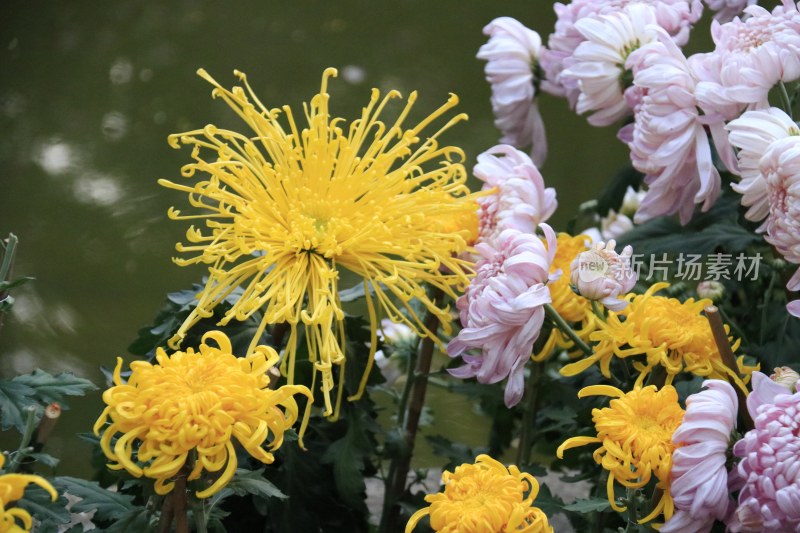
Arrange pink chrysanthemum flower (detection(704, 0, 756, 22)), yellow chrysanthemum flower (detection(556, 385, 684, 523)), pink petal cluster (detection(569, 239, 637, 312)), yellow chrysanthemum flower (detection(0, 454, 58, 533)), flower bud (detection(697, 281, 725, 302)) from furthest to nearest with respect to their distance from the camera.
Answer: pink chrysanthemum flower (detection(704, 0, 756, 22))
flower bud (detection(697, 281, 725, 302))
pink petal cluster (detection(569, 239, 637, 312))
yellow chrysanthemum flower (detection(556, 385, 684, 523))
yellow chrysanthemum flower (detection(0, 454, 58, 533))

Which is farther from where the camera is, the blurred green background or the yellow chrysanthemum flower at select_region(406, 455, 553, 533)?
the blurred green background

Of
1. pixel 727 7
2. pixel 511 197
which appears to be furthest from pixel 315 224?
pixel 727 7

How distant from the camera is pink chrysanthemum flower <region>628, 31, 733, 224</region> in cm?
71

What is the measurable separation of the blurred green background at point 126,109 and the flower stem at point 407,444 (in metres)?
0.35

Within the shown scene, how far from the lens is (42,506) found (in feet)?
1.67

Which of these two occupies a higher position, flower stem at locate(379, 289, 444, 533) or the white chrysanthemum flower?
the white chrysanthemum flower

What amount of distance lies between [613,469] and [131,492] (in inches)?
13.5

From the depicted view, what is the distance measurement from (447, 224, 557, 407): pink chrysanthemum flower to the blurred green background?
1.70ft

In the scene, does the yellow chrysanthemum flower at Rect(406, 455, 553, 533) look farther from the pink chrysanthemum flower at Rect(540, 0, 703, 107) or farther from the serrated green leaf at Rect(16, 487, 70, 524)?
the pink chrysanthemum flower at Rect(540, 0, 703, 107)

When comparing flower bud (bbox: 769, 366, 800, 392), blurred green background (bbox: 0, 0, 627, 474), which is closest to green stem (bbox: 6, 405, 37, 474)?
flower bud (bbox: 769, 366, 800, 392)

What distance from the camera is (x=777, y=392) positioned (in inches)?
22.4

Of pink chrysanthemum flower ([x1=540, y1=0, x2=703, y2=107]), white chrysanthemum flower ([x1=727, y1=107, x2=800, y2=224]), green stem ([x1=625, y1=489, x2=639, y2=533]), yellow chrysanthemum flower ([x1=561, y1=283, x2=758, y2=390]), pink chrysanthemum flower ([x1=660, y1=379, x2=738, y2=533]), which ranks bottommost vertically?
green stem ([x1=625, y1=489, x2=639, y2=533])

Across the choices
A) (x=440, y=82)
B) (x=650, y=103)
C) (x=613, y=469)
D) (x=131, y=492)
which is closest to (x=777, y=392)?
(x=613, y=469)

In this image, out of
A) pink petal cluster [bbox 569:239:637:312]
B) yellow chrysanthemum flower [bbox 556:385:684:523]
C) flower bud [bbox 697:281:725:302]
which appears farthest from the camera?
flower bud [bbox 697:281:725:302]
